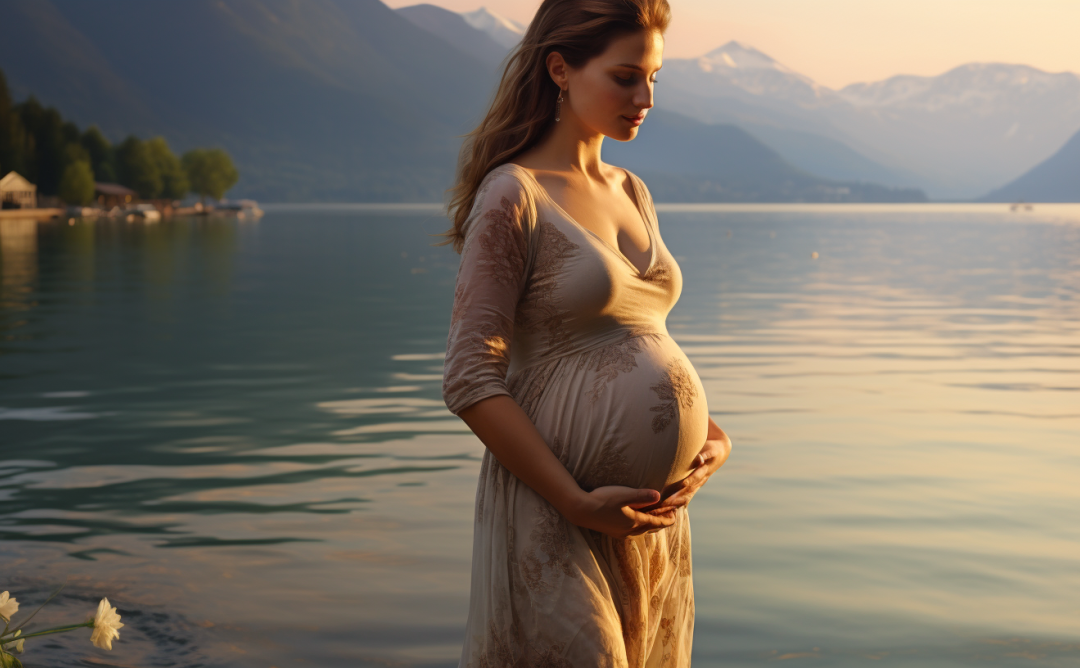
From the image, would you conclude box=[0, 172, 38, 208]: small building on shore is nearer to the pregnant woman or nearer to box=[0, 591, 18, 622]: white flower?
box=[0, 591, 18, 622]: white flower

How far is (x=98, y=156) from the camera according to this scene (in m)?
118

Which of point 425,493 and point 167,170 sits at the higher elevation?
point 167,170

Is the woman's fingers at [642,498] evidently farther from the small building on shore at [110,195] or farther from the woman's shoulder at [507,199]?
the small building on shore at [110,195]

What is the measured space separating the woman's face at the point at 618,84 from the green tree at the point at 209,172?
5506 inches

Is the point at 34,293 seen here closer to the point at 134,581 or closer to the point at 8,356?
the point at 8,356

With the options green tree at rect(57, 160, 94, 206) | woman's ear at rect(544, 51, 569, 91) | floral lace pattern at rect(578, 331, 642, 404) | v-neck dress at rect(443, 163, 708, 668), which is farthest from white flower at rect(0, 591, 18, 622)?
green tree at rect(57, 160, 94, 206)

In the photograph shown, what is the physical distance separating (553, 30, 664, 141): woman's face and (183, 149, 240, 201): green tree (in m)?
140

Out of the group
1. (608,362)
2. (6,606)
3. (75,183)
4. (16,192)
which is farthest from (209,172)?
(608,362)

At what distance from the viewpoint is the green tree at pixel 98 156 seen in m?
118

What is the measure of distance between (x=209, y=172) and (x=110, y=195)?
817 inches

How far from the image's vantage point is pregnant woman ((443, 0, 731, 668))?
7.45 feet

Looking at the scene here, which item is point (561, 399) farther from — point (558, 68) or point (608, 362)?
point (558, 68)

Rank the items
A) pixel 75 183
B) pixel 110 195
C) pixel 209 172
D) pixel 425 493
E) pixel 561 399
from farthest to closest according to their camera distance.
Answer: pixel 209 172 < pixel 110 195 < pixel 75 183 < pixel 425 493 < pixel 561 399

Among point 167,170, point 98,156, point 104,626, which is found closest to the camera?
point 104,626
